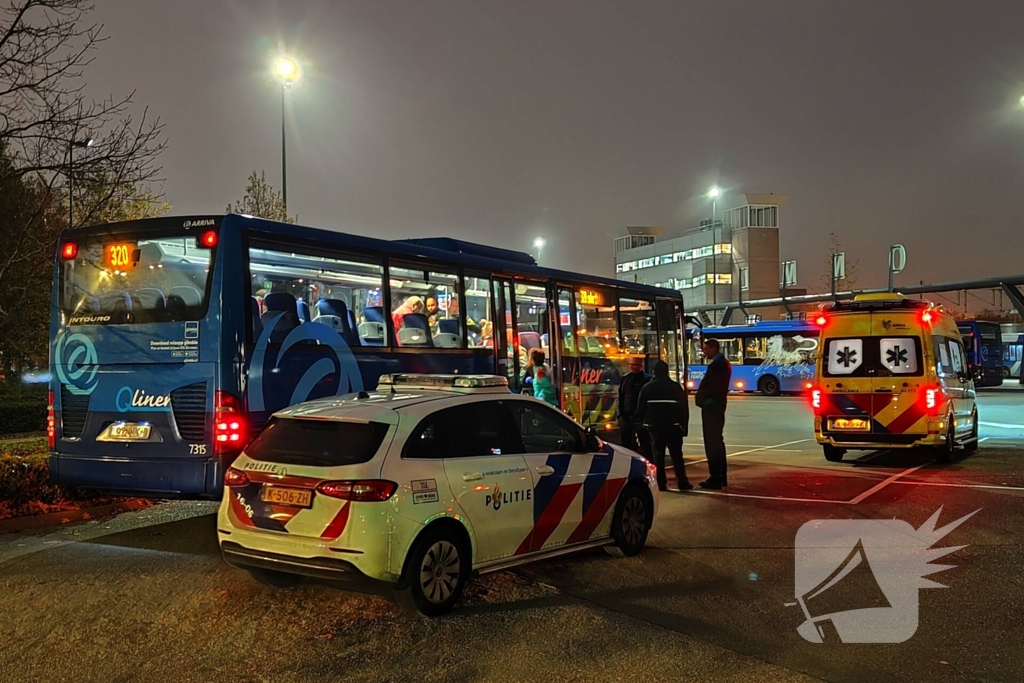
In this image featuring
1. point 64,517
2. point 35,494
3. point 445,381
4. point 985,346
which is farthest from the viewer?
point 985,346

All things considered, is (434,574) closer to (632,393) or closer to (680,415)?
(680,415)

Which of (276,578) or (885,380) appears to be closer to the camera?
(276,578)

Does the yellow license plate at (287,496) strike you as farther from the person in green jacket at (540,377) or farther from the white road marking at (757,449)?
the white road marking at (757,449)

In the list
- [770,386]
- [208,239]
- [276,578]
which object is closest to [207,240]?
[208,239]

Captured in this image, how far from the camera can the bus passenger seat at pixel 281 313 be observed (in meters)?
8.83

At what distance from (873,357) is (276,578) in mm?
11076

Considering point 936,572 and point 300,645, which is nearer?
point 300,645

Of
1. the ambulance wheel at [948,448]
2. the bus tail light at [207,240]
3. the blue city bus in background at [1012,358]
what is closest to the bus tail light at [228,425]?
the bus tail light at [207,240]

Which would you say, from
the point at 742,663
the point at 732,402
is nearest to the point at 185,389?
the point at 742,663

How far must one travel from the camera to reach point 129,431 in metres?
8.45

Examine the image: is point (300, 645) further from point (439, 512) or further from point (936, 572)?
point (936, 572)

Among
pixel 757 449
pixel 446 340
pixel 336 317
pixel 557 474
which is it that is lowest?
pixel 757 449

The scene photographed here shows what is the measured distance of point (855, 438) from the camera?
14.0 m

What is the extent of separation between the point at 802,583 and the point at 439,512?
3.05m
